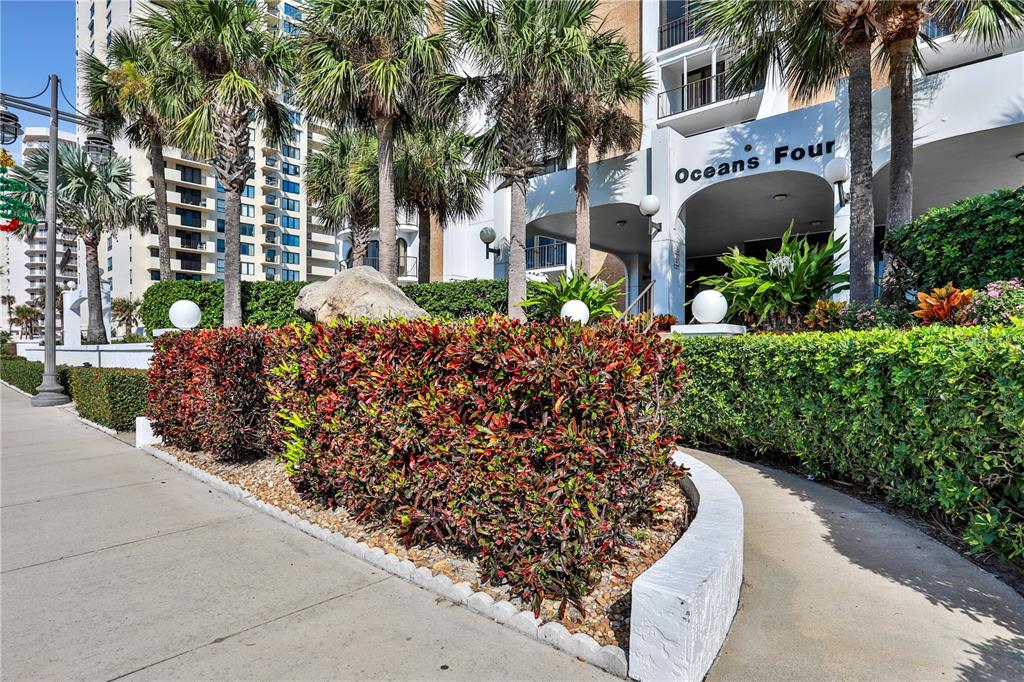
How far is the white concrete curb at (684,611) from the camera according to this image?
2195mm

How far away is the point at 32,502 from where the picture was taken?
5332 mm

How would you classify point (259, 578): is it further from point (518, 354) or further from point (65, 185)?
point (65, 185)

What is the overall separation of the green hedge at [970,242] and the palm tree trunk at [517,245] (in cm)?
790

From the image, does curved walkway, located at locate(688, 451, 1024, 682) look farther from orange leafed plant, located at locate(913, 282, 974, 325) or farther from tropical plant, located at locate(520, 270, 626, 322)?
tropical plant, located at locate(520, 270, 626, 322)

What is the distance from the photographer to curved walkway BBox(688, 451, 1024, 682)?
93.2 inches

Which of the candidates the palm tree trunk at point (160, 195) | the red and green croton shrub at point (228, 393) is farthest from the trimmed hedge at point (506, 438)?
the palm tree trunk at point (160, 195)

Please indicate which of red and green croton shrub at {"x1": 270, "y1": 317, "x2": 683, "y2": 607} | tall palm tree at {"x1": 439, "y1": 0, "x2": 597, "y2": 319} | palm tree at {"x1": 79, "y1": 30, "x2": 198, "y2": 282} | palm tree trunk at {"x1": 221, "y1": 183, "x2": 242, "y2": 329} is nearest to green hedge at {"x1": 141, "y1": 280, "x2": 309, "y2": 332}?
palm tree trunk at {"x1": 221, "y1": 183, "x2": 242, "y2": 329}

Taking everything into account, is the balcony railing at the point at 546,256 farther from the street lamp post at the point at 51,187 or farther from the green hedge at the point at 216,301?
the street lamp post at the point at 51,187

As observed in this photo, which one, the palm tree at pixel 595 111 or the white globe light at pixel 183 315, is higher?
the palm tree at pixel 595 111

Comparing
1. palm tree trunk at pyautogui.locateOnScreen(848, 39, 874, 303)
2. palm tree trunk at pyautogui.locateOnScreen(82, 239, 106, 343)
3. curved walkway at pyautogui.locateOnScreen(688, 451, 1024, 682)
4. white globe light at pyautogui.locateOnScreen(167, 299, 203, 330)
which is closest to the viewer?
curved walkway at pyautogui.locateOnScreen(688, 451, 1024, 682)

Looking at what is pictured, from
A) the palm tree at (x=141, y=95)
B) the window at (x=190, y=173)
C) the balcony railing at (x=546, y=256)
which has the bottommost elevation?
the balcony railing at (x=546, y=256)

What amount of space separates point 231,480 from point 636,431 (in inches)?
192

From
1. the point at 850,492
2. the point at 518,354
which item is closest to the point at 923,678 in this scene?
the point at 518,354

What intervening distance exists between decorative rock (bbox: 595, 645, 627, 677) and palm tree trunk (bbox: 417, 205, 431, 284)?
1667 centimetres
